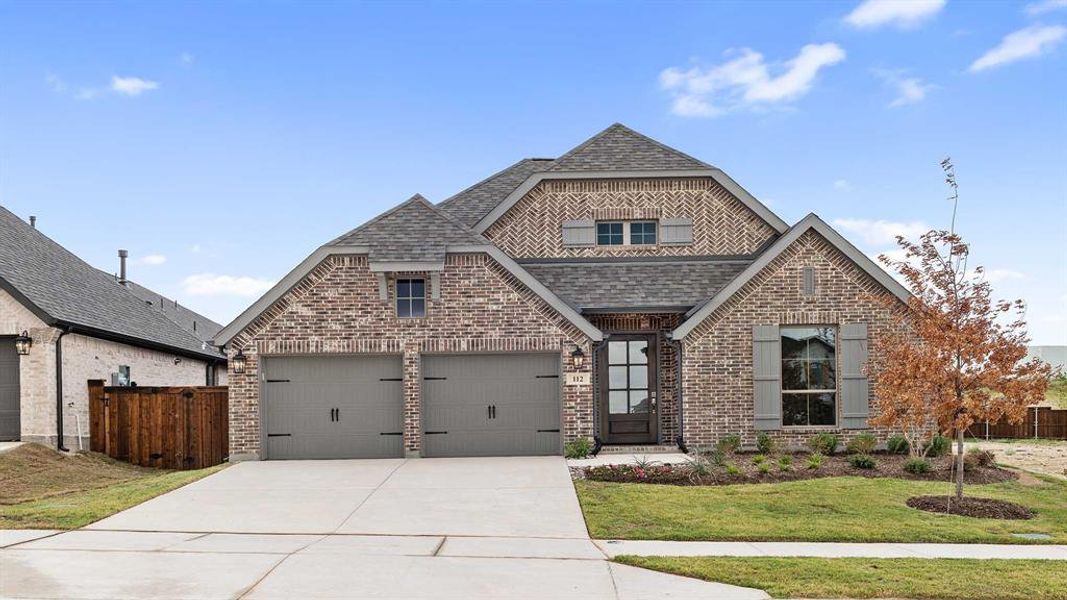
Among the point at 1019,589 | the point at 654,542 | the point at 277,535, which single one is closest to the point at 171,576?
the point at 277,535

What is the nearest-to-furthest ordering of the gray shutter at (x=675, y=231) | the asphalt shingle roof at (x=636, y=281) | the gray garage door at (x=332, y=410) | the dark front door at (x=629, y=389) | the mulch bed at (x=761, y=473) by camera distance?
the mulch bed at (x=761, y=473), the gray garage door at (x=332, y=410), the asphalt shingle roof at (x=636, y=281), the dark front door at (x=629, y=389), the gray shutter at (x=675, y=231)

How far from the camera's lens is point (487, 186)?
69.9ft

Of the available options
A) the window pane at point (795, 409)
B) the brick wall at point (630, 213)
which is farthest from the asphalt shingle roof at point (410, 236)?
the window pane at point (795, 409)

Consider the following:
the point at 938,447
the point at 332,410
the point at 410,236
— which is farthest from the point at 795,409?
the point at 332,410

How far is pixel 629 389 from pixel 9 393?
42.6 ft

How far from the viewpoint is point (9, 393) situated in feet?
55.0

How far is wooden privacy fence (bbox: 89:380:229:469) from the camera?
1717 centimetres

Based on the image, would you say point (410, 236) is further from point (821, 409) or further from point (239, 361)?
point (821, 409)

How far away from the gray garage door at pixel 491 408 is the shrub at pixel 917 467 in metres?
6.32

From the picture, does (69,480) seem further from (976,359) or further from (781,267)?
(976,359)

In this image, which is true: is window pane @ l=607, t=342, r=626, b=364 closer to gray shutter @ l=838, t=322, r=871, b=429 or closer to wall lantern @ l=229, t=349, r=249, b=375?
gray shutter @ l=838, t=322, r=871, b=429

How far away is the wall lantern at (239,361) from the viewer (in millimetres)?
15625

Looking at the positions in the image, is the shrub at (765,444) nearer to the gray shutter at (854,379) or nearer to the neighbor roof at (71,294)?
the gray shutter at (854,379)

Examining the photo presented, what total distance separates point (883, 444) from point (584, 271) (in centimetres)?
717
